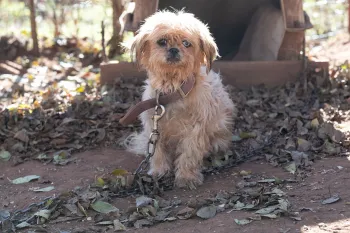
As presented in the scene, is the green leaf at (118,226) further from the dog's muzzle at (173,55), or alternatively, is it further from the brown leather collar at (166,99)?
the dog's muzzle at (173,55)

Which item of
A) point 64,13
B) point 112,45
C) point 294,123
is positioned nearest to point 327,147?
point 294,123

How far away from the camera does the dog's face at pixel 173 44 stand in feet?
15.8

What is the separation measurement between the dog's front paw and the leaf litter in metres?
0.26

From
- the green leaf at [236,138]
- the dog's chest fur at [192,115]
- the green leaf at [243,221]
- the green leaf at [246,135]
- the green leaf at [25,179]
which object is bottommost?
the green leaf at [25,179]

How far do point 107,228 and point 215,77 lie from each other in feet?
6.09

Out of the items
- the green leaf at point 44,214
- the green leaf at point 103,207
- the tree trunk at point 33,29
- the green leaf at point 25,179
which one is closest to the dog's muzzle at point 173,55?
the green leaf at point 103,207

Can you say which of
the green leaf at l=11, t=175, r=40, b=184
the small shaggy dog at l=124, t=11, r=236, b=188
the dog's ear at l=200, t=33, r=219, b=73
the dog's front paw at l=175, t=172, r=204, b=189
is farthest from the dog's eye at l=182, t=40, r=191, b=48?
the green leaf at l=11, t=175, r=40, b=184

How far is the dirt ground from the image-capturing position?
4.11 metres

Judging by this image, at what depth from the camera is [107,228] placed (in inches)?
171

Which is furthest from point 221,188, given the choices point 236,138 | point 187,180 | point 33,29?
point 33,29

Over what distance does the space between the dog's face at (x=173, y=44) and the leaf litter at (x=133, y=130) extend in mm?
923

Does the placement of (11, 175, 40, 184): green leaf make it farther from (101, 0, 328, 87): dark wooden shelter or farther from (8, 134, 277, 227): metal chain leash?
(101, 0, 328, 87): dark wooden shelter

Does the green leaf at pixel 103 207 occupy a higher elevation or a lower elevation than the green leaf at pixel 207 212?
lower

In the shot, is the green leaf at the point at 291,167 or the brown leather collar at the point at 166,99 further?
the green leaf at the point at 291,167
